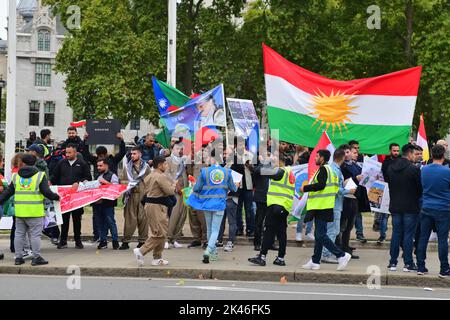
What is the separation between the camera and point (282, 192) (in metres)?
13.0

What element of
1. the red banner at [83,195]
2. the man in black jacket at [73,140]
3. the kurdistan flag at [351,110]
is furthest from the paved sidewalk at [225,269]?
the man in black jacket at [73,140]

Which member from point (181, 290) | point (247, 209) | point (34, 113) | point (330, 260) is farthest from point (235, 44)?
point (34, 113)

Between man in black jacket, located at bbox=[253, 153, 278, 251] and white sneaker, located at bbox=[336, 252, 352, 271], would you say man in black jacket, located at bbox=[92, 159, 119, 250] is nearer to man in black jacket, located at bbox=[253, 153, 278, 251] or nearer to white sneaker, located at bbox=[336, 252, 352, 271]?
man in black jacket, located at bbox=[253, 153, 278, 251]

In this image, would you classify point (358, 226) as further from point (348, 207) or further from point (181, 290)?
point (181, 290)

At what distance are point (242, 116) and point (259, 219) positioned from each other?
3.11m

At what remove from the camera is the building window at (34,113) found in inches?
2806

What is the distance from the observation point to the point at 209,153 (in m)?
13.8

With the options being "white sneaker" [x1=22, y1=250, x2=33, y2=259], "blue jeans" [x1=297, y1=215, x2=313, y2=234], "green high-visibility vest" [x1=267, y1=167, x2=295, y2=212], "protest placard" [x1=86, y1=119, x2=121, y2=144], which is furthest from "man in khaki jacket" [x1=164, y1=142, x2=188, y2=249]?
"protest placard" [x1=86, y1=119, x2=121, y2=144]

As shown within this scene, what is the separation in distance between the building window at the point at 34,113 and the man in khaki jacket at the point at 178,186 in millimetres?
58004

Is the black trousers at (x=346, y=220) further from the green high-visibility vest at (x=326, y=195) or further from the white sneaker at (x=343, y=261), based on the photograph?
the white sneaker at (x=343, y=261)

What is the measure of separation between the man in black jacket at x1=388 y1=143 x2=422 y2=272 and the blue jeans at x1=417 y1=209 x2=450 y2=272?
0.81ft

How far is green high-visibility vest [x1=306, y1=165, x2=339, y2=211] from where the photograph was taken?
494 inches

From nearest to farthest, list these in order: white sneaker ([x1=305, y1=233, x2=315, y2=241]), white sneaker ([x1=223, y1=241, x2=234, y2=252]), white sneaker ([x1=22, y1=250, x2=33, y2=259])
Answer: white sneaker ([x1=22, y1=250, x2=33, y2=259]) < white sneaker ([x1=223, y1=241, x2=234, y2=252]) < white sneaker ([x1=305, y1=233, x2=315, y2=241])

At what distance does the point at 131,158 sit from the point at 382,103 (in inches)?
177
